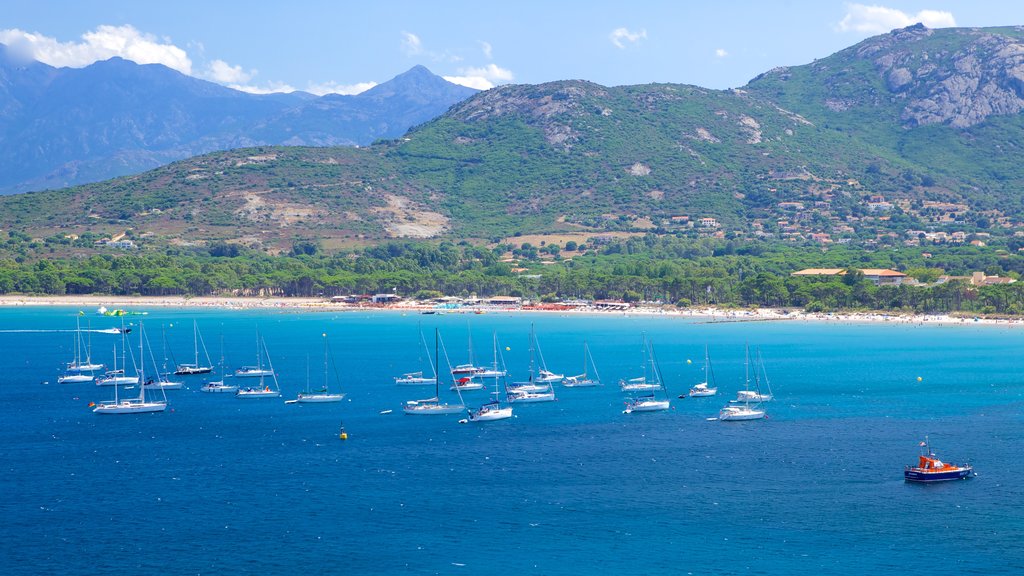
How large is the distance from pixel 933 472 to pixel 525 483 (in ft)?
63.0

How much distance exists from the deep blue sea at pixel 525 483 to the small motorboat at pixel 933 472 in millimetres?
899

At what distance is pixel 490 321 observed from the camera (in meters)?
171

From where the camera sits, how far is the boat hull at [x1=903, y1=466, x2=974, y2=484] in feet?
192

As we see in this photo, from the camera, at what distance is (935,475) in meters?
58.6

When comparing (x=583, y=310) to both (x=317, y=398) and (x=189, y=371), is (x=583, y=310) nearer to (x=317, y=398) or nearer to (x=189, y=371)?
(x=189, y=371)

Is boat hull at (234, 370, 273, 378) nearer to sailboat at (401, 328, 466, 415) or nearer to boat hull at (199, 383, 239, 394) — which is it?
boat hull at (199, 383, 239, 394)

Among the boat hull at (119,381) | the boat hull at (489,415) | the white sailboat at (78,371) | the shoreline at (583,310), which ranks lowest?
the boat hull at (489,415)

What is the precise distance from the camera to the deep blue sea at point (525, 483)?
4816cm

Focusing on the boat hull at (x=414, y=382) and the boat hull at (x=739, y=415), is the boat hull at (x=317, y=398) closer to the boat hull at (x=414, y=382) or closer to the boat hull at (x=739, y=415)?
the boat hull at (x=414, y=382)

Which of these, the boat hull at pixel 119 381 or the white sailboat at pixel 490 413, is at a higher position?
the boat hull at pixel 119 381

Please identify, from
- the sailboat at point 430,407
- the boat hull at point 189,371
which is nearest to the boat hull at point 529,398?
the sailboat at point 430,407

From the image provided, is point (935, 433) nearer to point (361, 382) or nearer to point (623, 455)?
point (623, 455)

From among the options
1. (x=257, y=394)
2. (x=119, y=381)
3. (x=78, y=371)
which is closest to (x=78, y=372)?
(x=78, y=371)

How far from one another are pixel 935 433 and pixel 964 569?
2691cm
